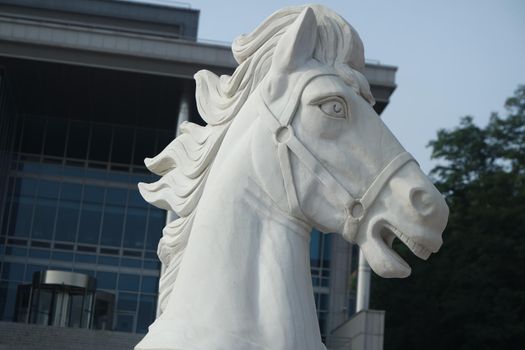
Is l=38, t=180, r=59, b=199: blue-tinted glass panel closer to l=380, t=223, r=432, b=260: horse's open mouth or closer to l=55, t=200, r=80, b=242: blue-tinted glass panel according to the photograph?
l=55, t=200, r=80, b=242: blue-tinted glass panel

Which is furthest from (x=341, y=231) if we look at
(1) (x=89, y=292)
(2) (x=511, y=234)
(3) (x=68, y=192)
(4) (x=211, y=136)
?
(3) (x=68, y=192)

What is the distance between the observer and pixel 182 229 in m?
3.20

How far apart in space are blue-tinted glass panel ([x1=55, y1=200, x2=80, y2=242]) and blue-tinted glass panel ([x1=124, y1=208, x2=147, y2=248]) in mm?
1825

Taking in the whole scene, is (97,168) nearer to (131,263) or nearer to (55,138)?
(55,138)

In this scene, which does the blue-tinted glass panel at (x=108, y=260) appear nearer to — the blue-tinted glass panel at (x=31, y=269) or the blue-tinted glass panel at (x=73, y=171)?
the blue-tinted glass panel at (x=31, y=269)

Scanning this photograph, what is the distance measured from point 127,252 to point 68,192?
3.11m

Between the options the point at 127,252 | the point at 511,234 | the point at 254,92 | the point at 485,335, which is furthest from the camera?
the point at 127,252

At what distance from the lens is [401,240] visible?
2.80 meters

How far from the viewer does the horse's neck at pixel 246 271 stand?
9.04ft

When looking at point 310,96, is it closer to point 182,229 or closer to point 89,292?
point 182,229

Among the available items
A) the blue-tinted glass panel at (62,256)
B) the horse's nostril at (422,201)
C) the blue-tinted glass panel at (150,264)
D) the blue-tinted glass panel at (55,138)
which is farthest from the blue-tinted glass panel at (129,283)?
the horse's nostril at (422,201)

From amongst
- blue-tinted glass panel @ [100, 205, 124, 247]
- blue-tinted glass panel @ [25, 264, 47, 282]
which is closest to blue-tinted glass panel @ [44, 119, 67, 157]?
blue-tinted glass panel @ [100, 205, 124, 247]

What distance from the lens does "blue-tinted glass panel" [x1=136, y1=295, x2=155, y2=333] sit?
29.5 metres

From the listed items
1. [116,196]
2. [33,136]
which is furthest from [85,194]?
[33,136]
